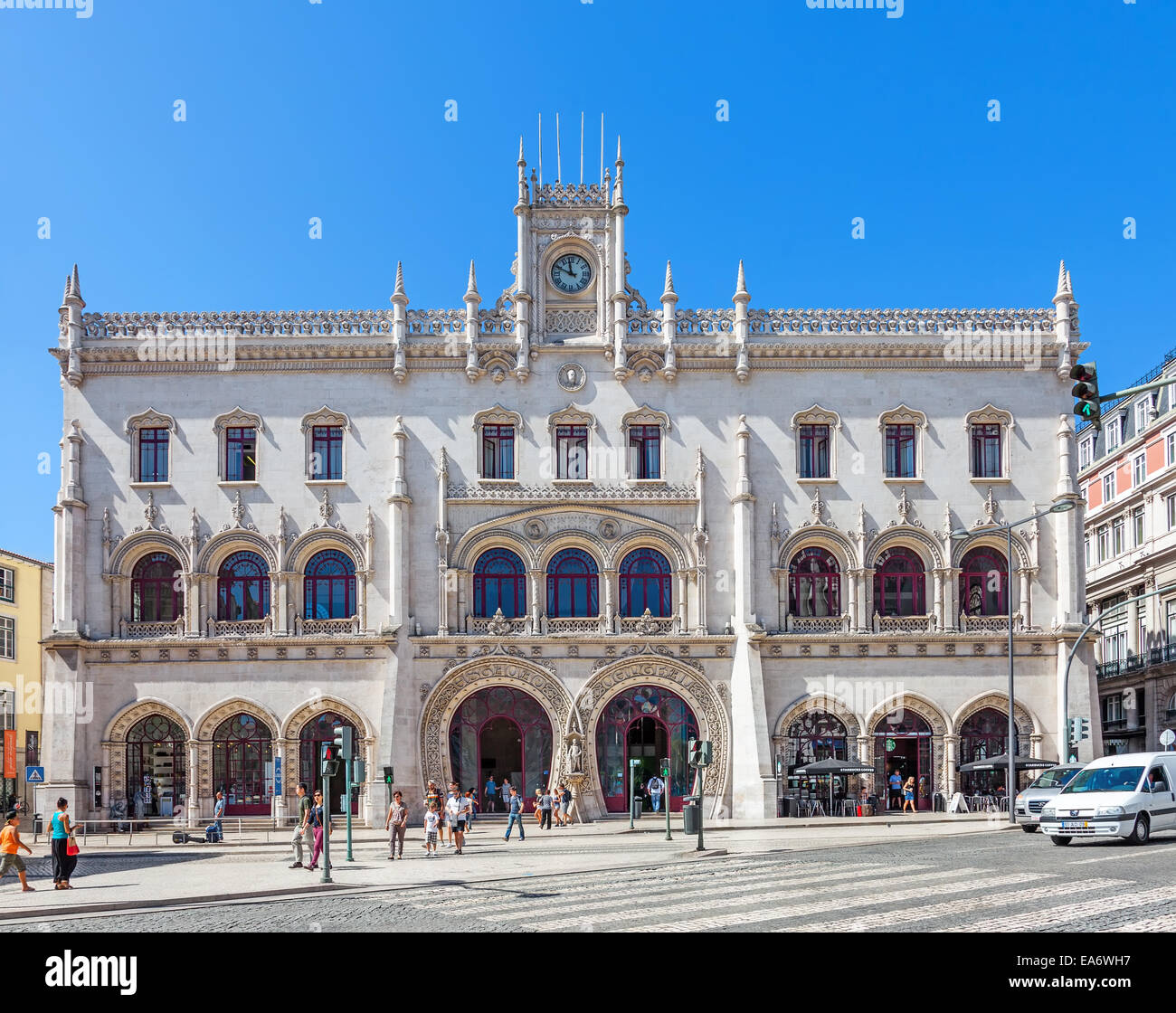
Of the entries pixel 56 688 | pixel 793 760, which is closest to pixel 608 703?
pixel 793 760

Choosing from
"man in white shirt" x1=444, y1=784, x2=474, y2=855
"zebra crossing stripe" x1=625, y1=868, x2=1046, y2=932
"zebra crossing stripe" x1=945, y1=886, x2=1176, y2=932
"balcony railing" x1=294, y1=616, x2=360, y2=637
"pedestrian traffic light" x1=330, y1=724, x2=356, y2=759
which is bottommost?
"man in white shirt" x1=444, y1=784, x2=474, y2=855

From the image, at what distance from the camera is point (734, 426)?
45750mm

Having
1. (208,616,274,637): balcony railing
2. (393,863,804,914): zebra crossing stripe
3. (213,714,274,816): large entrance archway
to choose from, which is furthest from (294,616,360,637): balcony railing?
(393,863,804,914): zebra crossing stripe

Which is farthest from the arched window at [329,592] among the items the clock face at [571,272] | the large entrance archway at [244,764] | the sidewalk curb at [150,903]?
the sidewalk curb at [150,903]

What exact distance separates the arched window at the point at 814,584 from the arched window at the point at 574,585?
22.4 feet

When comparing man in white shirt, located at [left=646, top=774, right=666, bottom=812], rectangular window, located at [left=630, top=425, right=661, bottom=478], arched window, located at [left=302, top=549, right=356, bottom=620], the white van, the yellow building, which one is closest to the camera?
the white van

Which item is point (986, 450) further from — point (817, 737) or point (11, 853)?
point (11, 853)

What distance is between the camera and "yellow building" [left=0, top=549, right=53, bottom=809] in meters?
62.5

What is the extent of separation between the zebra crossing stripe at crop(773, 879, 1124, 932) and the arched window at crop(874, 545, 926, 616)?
2451 cm

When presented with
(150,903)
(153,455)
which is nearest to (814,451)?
(153,455)

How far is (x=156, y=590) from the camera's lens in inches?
1781

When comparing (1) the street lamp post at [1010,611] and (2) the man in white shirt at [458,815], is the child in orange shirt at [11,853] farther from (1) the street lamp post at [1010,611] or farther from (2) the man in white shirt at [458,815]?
(1) the street lamp post at [1010,611]

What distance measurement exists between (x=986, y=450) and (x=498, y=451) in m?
17.3

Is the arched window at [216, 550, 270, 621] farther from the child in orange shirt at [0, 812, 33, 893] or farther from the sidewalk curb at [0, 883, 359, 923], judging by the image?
the sidewalk curb at [0, 883, 359, 923]
